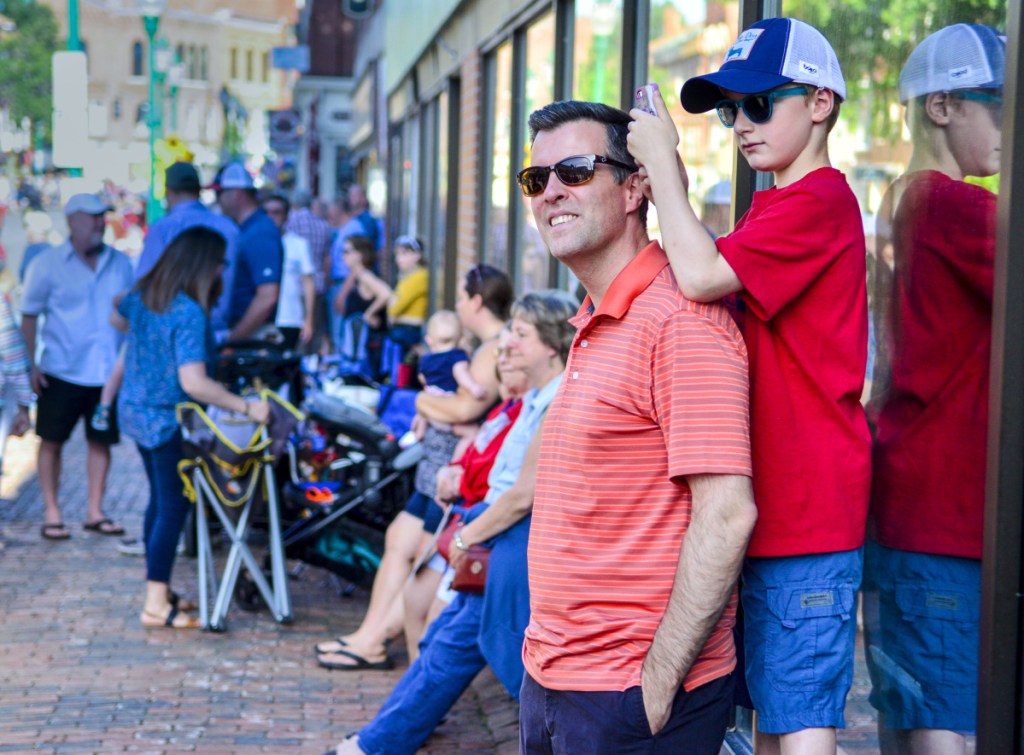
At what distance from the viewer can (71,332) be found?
8453mm

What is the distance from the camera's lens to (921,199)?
3041 mm

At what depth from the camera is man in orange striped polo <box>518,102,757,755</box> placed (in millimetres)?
2361

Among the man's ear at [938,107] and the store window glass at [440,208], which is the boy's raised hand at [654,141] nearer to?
the man's ear at [938,107]

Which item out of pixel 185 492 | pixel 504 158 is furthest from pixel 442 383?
pixel 504 158

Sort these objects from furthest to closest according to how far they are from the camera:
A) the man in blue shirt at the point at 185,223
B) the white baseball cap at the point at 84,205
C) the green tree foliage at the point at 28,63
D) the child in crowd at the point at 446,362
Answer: the green tree foliage at the point at 28,63, the white baseball cap at the point at 84,205, the man in blue shirt at the point at 185,223, the child in crowd at the point at 446,362

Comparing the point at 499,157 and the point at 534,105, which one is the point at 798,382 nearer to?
the point at 534,105

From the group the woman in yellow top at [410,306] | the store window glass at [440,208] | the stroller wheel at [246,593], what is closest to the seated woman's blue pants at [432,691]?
the stroller wheel at [246,593]

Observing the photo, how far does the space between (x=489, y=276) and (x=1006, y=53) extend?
389cm

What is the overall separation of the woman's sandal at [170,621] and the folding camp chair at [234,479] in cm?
6

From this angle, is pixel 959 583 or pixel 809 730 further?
pixel 959 583

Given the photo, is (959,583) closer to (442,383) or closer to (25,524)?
(442,383)

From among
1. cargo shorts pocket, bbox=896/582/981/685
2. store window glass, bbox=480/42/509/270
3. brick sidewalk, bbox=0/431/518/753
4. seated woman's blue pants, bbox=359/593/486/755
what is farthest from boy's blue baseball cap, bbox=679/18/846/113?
store window glass, bbox=480/42/509/270

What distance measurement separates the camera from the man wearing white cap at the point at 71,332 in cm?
845

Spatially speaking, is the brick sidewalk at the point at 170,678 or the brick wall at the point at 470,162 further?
the brick wall at the point at 470,162
